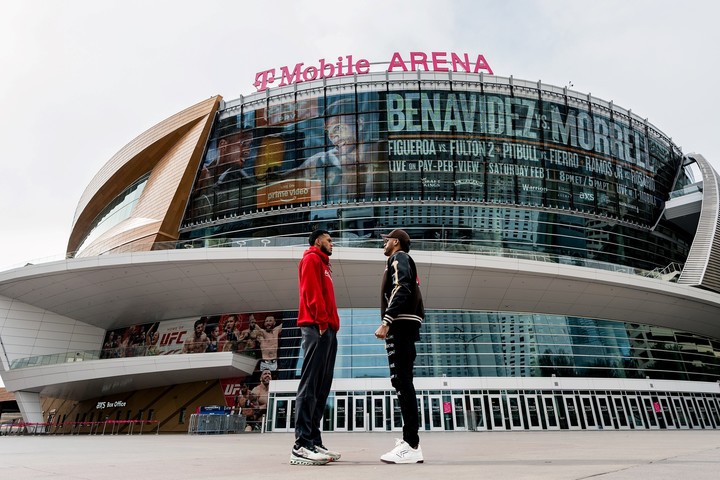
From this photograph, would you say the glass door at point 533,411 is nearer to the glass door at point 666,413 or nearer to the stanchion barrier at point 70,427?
the glass door at point 666,413

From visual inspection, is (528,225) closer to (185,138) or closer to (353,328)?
(353,328)

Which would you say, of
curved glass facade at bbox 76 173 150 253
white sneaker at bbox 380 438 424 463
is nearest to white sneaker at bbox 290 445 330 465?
white sneaker at bbox 380 438 424 463

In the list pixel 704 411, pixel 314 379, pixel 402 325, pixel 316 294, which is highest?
pixel 704 411

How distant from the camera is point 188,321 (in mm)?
32062

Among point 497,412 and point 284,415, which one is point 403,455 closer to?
point 284,415

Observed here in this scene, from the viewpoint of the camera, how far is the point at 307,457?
14.4ft

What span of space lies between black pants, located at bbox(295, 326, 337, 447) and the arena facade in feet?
65.6

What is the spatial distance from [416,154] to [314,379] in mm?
31758

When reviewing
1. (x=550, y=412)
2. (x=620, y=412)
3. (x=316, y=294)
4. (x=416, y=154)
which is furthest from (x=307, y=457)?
(x=416, y=154)

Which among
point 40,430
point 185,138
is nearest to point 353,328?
point 40,430

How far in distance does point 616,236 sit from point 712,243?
19.6 ft

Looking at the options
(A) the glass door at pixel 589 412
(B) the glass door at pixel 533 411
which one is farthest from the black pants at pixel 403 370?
(A) the glass door at pixel 589 412

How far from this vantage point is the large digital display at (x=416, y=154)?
1394 inches

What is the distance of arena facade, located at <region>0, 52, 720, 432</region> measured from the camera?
26812 mm
